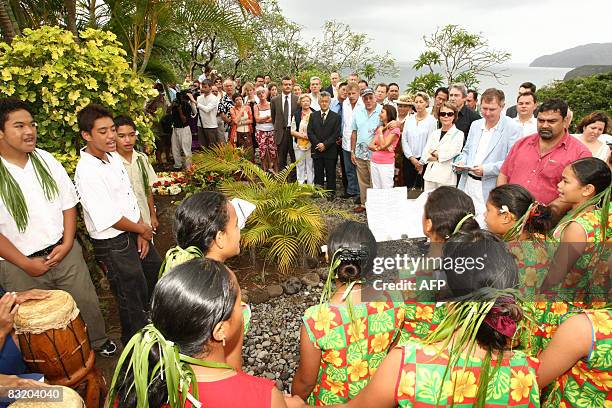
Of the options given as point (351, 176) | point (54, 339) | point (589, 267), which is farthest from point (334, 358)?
point (351, 176)

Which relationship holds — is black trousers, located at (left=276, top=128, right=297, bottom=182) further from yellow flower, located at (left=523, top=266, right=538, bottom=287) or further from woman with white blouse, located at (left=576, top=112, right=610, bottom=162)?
yellow flower, located at (left=523, top=266, right=538, bottom=287)

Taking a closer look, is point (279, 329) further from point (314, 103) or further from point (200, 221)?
point (314, 103)

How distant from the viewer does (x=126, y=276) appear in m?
2.89

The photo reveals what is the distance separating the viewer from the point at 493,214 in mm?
2385

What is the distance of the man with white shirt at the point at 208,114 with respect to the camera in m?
8.12

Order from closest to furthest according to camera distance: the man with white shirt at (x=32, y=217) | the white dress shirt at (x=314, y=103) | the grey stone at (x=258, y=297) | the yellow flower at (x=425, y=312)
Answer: the yellow flower at (x=425, y=312) < the man with white shirt at (x=32, y=217) < the grey stone at (x=258, y=297) < the white dress shirt at (x=314, y=103)

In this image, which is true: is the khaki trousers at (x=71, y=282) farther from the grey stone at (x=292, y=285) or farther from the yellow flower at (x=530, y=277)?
the yellow flower at (x=530, y=277)

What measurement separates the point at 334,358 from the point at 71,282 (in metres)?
2.22

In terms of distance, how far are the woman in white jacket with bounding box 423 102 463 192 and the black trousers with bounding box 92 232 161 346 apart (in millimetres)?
3419

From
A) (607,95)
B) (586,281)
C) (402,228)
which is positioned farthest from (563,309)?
(607,95)

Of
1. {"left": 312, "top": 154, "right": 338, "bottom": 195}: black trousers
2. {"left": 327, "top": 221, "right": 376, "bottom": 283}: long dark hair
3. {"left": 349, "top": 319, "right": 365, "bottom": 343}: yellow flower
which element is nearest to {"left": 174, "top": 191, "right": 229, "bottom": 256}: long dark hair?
{"left": 327, "top": 221, "right": 376, "bottom": 283}: long dark hair

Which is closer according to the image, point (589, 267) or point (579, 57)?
point (589, 267)

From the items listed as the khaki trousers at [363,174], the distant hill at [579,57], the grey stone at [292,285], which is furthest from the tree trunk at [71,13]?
the distant hill at [579,57]

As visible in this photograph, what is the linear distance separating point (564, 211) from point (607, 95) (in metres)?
9.19
